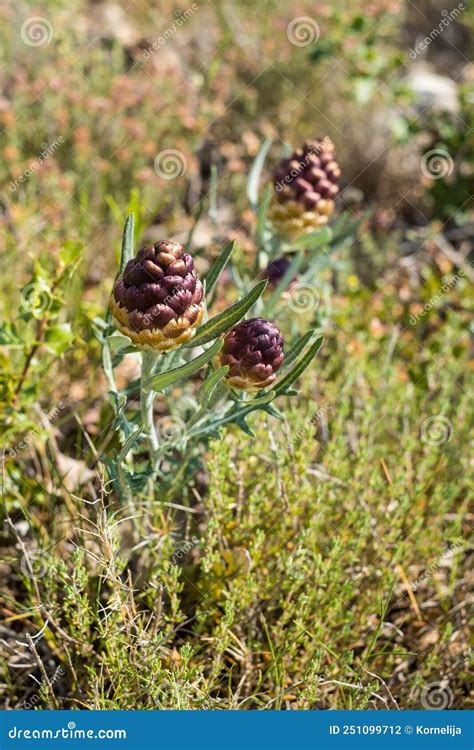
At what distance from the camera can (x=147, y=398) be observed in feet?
7.36

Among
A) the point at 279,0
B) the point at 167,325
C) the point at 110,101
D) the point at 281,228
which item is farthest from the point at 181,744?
the point at 279,0

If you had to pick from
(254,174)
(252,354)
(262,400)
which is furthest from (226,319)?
(254,174)

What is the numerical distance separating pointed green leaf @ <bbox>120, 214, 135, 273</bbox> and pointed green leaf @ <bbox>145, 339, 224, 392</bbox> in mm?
315

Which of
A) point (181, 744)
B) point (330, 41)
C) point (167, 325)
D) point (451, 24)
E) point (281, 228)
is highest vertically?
point (451, 24)

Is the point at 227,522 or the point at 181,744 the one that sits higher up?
the point at 227,522

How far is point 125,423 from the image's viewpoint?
228 centimetres

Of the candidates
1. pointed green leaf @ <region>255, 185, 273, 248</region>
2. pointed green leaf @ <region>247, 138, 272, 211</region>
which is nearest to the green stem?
pointed green leaf @ <region>255, 185, 273, 248</region>

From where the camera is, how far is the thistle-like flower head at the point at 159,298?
1.90 metres

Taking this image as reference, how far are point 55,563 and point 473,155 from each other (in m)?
3.69

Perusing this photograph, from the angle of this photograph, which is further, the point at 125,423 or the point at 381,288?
the point at 381,288

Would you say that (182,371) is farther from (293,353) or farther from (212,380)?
(293,353)

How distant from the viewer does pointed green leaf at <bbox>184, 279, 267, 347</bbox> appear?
1.94 meters

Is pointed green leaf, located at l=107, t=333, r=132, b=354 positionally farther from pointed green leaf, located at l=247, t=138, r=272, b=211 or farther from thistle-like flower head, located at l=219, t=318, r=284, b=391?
pointed green leaf, located at l=247, t=138, r=272, b=211

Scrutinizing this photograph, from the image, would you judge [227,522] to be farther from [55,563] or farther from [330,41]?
[330,41]
